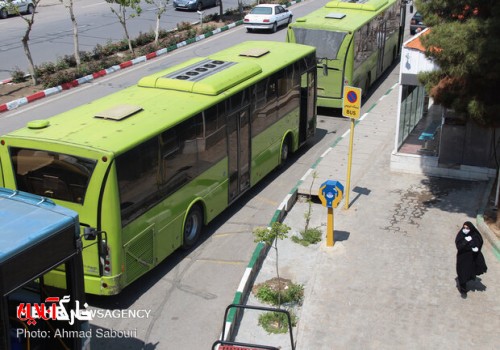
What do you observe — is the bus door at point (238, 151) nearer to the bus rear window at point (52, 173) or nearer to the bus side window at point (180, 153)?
the bus side window at point (180, 153)

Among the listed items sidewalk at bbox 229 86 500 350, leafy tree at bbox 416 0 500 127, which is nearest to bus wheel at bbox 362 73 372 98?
sidewalk at bbox 229 86 500 350

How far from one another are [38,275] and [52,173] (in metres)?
3.62

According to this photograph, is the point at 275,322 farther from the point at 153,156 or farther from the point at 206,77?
the point at 206,77

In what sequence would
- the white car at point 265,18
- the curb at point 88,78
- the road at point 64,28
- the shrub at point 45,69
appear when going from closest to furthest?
the curb at point 88,78 → the shrub at point 45,69 → the road at point 64,28 → the white car at point 265,18

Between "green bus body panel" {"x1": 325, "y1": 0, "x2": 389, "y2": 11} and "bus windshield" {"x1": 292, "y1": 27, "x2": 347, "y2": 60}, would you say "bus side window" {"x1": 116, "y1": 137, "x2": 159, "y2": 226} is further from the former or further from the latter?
"green bus body panel" {"x1": 325, "y1": 0, "x2": 389, "y2": 11}

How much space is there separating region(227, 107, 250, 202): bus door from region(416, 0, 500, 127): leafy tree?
384cm

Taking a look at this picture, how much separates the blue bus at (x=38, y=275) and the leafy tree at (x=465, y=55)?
25.2 feet

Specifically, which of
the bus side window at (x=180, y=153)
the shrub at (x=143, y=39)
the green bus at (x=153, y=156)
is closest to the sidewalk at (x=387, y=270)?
the green bus at (x=153, y=156)

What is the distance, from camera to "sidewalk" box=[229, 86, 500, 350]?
407 inches

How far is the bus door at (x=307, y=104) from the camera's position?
17828mm

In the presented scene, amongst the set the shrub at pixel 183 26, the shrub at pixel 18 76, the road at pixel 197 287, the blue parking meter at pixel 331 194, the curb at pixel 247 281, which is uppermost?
the blue parking meter at pixel 331 194

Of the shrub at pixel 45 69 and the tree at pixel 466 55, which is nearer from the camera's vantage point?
the tree at pixel 466 55

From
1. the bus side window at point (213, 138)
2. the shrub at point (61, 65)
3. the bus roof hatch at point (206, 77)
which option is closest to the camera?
the bus side window at point (213, 138)

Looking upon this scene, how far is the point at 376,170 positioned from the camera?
17.0 metres
